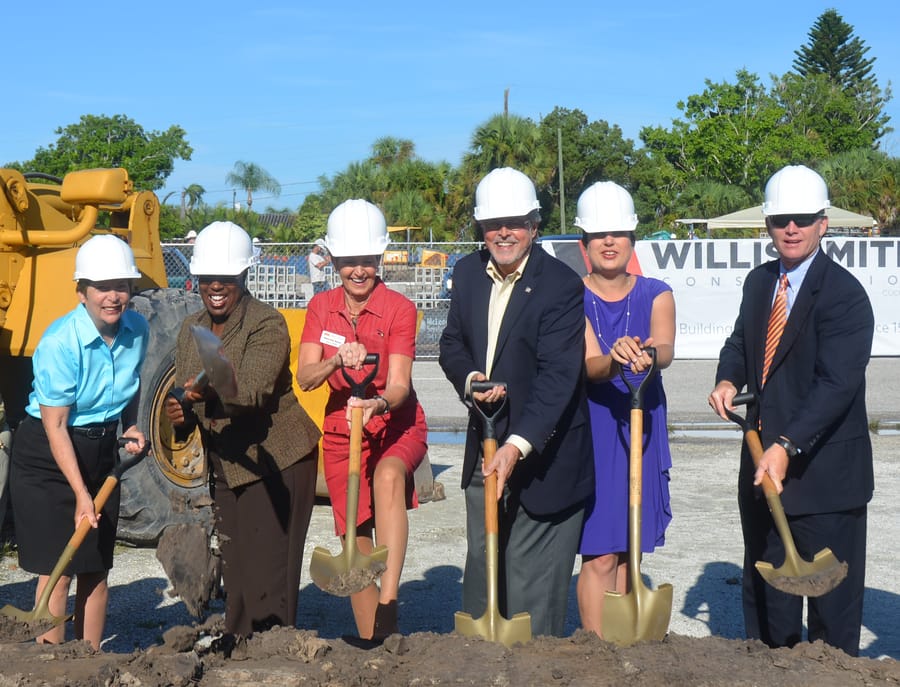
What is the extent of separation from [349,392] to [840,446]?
1905mm

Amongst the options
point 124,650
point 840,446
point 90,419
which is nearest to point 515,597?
point 840,446

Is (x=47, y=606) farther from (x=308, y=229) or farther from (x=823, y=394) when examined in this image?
(x=308, y=229)

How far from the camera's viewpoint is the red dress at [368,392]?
15.3ft

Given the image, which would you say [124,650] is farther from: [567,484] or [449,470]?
[449,470]

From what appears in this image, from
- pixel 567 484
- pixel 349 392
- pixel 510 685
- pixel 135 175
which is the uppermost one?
pixel 135 175

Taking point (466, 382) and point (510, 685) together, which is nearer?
point (510, 685)

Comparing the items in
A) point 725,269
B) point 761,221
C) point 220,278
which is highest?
point 761,221

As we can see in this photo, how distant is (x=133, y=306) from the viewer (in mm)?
7145

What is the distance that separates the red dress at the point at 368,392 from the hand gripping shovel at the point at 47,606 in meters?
0.79

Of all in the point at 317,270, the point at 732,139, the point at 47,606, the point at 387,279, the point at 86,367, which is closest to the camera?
the point at 47,606

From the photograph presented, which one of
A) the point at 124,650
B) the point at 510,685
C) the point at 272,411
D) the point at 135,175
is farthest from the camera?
the point at 135,175

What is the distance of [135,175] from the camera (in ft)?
164

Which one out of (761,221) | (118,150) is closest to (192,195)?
(118,150)

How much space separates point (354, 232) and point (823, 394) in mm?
1891
